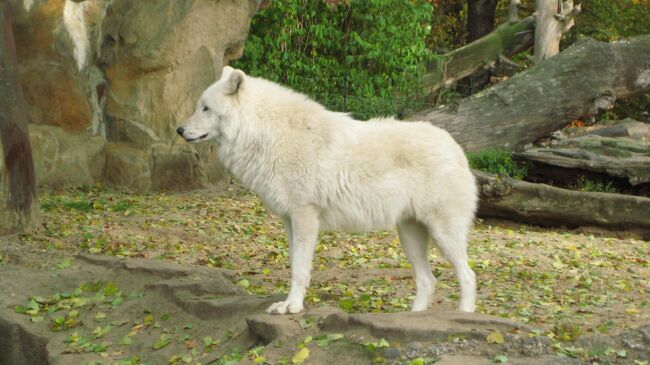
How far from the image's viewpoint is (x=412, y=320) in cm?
573

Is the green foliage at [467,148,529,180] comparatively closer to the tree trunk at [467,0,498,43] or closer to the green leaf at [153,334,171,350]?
the green leaf at [153,334,171,350]

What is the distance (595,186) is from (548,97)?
254 centimetres

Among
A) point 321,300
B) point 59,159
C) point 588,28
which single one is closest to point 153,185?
point 59,159

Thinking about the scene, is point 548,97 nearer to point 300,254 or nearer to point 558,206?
point 558,206

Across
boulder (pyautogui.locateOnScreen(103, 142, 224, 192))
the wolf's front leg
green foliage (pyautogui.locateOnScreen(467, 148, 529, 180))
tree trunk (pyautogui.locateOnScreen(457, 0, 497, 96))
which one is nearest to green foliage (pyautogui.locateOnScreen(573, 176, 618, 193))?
green foliage (pyautogui.locateOnScreen(467, 148, 529, 180))

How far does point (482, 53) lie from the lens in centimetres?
2097

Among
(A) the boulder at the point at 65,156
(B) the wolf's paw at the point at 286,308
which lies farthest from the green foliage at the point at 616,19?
(B) the wolf's paw at the point at 286,308

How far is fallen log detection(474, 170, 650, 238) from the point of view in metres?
11.8

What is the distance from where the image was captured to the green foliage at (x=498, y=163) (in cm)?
1406

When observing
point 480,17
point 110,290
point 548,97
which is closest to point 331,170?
point 110,290

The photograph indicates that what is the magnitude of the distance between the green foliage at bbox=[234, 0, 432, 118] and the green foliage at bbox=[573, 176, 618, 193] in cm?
474

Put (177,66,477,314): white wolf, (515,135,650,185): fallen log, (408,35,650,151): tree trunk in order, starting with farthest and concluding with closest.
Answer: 1. (408,35,650,151): tree trunk
2. (515,135,650,185): fallen log
3. (177,66,477,314): white wolf

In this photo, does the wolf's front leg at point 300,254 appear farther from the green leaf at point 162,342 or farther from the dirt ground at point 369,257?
the green leaf at point 162,342

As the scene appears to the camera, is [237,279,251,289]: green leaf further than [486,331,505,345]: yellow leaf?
Yes
